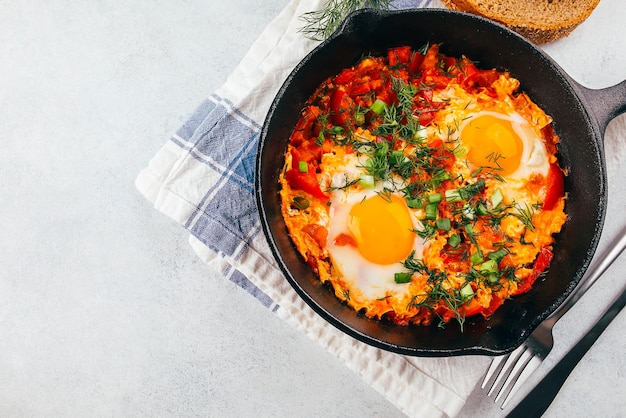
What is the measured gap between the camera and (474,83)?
3357 mm

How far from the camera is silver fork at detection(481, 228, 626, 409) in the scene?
364 centimetres

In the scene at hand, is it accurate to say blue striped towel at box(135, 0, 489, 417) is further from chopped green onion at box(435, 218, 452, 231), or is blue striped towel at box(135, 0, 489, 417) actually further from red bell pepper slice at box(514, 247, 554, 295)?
chopped green onion at box(435, 218, 452, 231)

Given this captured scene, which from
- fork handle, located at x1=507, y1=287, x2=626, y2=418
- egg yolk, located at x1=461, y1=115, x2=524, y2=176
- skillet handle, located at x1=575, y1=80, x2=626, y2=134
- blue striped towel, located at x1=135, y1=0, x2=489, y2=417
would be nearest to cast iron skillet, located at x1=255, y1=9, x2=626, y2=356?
skillet handle, located at x1=575, y1=80, x2=626, y2=134

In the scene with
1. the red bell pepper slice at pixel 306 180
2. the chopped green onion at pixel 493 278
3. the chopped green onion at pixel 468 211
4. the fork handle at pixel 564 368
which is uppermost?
the chopped green onion at pixel 468 211

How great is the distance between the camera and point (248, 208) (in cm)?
358

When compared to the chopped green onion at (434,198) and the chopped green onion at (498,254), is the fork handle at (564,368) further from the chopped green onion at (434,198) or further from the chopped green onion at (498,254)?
the chopped green onion at (434,198)

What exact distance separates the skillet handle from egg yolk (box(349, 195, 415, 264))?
115 cm

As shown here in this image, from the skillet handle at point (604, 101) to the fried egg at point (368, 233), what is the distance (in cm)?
113

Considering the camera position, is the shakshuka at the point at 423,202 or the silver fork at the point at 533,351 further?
the silver fork at the point at 533,351

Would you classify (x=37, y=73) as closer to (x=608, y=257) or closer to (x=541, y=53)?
(x=541, y=53)

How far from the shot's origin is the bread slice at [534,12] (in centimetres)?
349

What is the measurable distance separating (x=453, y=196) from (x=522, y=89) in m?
0.82

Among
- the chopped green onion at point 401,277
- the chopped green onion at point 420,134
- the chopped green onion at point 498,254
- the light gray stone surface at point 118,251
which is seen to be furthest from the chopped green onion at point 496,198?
the light gray stone surface at point 118,251

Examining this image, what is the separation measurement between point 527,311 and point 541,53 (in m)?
1.45
